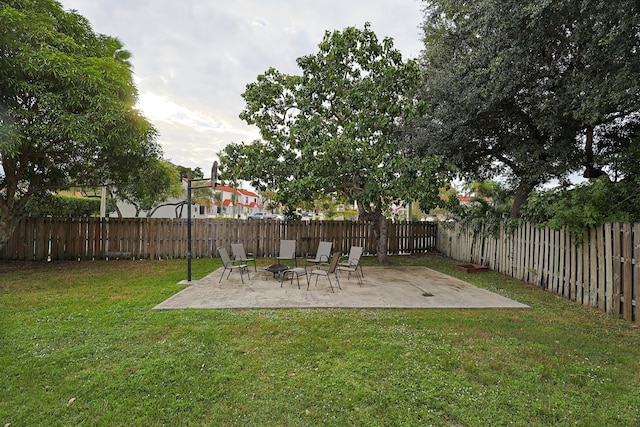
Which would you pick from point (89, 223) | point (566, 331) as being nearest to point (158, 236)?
point (89, 223)

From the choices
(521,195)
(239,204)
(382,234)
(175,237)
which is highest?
(239,204)

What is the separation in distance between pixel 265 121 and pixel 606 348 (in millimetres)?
8896

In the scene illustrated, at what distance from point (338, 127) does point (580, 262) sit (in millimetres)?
6393

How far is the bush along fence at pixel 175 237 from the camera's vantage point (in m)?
9.12

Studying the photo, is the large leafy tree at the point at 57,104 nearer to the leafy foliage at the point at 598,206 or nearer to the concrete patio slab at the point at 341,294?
the concrete patio slab at the point at 341,294

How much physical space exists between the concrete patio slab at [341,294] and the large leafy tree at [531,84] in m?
4.02

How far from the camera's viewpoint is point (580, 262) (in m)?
5.53

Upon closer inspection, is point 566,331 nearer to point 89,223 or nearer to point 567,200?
point 567,200

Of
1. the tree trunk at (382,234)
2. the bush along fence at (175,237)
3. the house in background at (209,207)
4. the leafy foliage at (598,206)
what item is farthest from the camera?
the house in background at (209,207)

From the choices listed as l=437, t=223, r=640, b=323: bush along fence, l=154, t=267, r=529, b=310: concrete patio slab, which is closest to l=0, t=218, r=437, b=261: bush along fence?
l=154, t=267, r=529, b=310: concrete patio slab

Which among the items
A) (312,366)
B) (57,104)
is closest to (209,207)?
(57,104)

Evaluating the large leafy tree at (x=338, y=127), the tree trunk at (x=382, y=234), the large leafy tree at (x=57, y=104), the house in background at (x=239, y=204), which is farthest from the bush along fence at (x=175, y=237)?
the house in background at (x=239, y=204)

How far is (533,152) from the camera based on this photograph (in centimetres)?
772

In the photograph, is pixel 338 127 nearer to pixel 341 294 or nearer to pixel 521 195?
pixel 341 294
